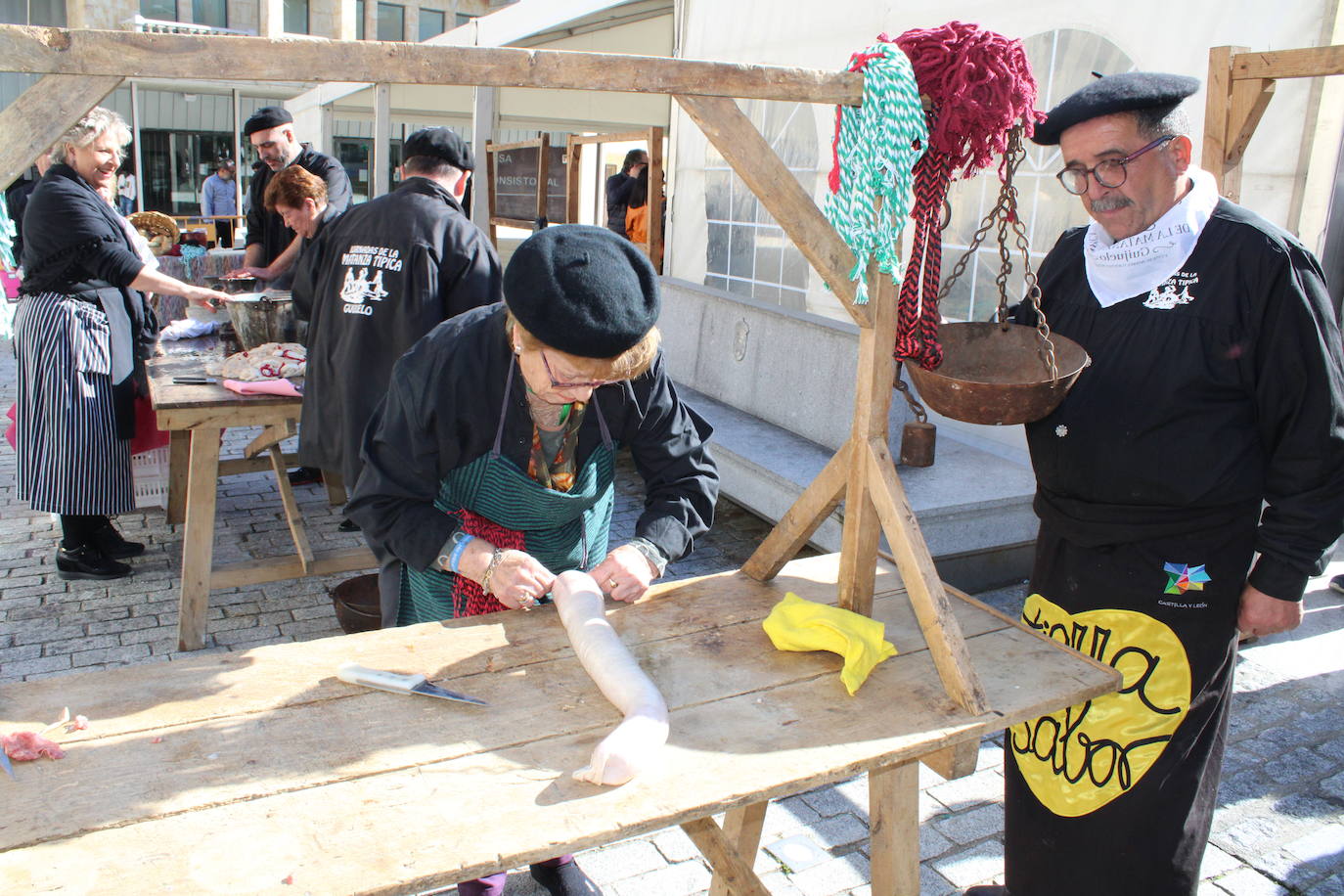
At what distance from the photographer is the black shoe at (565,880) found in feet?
7.70

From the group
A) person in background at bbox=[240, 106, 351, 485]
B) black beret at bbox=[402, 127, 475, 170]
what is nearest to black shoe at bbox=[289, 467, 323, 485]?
person in background at bbox=[240, 106, 351, 485]

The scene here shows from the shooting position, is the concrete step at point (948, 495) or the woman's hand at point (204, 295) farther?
the woman's hand at point (204, 295)

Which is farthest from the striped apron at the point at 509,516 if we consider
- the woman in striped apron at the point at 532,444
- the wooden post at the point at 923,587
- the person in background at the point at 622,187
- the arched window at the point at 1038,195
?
the person in background at the point at 622,187

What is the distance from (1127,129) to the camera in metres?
1.90

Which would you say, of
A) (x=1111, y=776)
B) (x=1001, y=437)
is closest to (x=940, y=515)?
(x=1001, y=437)

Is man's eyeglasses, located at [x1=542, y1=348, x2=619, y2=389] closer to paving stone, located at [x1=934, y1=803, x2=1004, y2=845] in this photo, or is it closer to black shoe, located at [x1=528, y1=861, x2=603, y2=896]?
black shoe, located at [x1=528, y1=861, x2=603, y2=896]

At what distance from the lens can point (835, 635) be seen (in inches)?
69.6

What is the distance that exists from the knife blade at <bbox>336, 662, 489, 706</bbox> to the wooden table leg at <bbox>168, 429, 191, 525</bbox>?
3.69m

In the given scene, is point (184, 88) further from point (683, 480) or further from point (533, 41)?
point (683, 480)

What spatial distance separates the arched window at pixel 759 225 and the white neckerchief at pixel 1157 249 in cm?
452

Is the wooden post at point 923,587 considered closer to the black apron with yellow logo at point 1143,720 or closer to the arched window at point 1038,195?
the black apron with yellow logo at point 1143,720

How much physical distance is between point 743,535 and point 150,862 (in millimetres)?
4191

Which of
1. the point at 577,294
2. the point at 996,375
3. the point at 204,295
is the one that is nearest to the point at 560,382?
the point at 577,294

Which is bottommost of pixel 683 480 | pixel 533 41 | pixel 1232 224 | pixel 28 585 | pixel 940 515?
pixel 28 585
